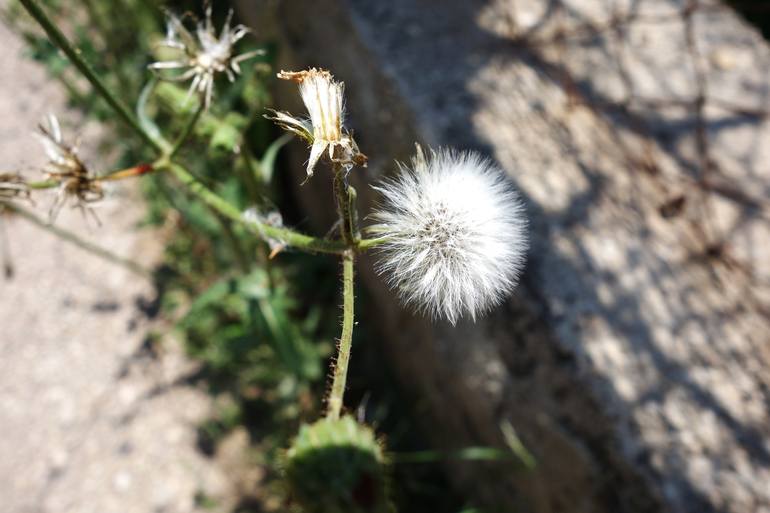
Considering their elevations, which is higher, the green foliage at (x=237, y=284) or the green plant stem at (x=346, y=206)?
the green foliage at (x=237, y=284)

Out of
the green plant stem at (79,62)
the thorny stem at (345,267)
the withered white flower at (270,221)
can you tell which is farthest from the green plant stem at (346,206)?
the green plant stem at (79,62)

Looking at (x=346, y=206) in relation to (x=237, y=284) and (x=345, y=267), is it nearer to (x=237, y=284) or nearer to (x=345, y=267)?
(x=345, y=267)

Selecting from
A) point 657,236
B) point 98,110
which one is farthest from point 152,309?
point 657,236

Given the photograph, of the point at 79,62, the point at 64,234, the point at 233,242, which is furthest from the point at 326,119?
the point at 64,234

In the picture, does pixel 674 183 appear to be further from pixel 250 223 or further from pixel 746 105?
pixel 250 223

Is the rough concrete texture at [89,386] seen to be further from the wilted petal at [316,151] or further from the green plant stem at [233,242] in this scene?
the wilted petal at [316,151]

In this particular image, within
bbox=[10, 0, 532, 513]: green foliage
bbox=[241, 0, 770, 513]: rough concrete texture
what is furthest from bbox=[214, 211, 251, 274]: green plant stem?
bbox=[241, 0, 770, 513]: rough concrete texture
